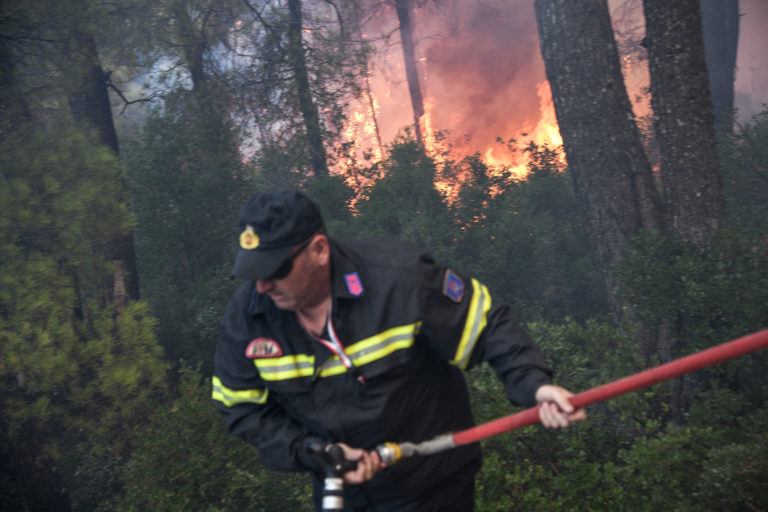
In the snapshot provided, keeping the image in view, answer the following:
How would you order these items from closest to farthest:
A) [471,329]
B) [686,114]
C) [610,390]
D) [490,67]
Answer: [610,390] → [471,329] → [686,114] → [490,67]

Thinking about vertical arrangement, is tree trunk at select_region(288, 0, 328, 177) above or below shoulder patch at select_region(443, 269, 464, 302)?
above

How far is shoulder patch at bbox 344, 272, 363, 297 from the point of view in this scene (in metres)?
2.30

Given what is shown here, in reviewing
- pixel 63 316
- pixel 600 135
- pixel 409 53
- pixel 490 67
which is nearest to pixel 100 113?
pixel 63 316

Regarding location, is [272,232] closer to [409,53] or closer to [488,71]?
[409,53]

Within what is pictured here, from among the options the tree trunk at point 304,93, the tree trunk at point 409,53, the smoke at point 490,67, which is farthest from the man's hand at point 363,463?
the smoke at point 490,67

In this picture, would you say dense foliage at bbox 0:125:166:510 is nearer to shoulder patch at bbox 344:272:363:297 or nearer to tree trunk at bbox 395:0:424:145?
shoulder patch at bbox 344:272:363:297

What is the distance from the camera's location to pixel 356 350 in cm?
227

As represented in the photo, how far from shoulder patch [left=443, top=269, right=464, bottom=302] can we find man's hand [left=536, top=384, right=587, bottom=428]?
0.48m

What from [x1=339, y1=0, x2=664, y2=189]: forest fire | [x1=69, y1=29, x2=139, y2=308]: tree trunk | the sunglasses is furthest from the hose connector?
[x1=339, y1=0, x2=664, y2=189]: forest fire

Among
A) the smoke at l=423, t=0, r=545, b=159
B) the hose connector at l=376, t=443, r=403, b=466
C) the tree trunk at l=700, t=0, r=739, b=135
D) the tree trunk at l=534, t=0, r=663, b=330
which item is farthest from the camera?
the smoke at l=423, t=0, r=545, b=159

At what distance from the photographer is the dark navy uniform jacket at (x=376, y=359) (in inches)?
89.3

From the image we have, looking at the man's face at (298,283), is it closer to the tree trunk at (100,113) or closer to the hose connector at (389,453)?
the hose connector at (389,453)

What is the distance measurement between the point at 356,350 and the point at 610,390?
925 mm

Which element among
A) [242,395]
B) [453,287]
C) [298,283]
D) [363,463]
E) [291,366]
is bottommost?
[363,463]
